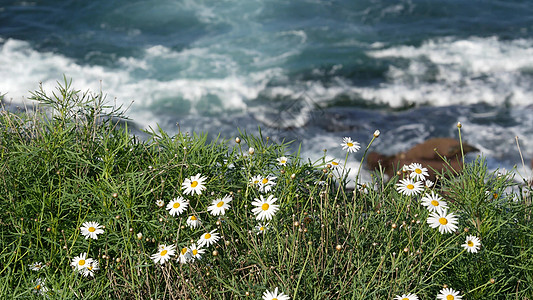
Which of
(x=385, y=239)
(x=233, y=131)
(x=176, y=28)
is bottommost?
(x=233, y=131)

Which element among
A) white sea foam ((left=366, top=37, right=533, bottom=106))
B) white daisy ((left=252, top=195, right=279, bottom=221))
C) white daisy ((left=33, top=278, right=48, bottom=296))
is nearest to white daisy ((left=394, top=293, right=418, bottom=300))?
white daisy ((left=252, top=195, right=279, bottom=221))

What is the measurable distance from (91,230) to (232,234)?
0.66 metres

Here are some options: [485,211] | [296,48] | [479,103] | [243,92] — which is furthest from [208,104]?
[485,211]

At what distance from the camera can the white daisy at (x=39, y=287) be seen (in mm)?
2429

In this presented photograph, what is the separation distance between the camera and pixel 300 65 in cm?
849

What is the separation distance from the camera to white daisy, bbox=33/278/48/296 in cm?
243

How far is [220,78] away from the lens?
813 centimetres

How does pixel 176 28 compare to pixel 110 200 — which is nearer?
pixel 110 200

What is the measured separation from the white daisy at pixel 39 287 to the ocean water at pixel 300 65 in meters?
3.86

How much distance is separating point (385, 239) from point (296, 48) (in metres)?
6.82

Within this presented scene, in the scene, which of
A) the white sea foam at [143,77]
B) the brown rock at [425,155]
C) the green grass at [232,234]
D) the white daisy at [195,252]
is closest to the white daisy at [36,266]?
the green grass at [232,234]

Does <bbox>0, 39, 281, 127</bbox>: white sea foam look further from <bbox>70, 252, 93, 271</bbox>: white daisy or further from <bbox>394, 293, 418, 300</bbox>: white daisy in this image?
<bbox>394, 293, 418, 300</bbox>: white daisy

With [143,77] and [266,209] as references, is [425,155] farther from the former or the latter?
[266,209]

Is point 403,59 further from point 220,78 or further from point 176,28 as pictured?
point 176,28
